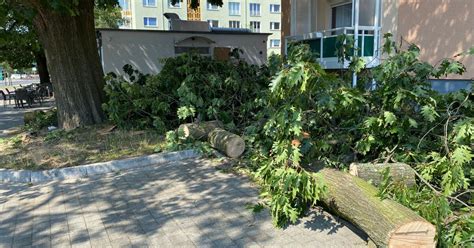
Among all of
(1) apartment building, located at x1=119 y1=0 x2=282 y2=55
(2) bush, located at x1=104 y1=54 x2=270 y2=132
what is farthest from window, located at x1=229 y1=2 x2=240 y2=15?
(2) bush, located at x1=104 y1=54 x2=270 y2=132

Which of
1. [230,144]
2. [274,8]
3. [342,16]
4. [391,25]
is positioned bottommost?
[230,144]

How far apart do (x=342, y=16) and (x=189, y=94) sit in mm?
8784

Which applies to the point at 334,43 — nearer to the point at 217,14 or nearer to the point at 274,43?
the point at 217,14

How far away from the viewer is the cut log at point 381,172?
4223mm

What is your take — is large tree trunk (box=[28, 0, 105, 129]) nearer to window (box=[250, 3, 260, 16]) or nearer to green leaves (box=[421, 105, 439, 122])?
green leaves (box=[421, 105, 439, 122])

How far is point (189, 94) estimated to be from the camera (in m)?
7.93

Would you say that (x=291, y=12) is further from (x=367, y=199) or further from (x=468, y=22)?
(x=367, y=199)

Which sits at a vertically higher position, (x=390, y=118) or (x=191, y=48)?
(x=191, y=48)

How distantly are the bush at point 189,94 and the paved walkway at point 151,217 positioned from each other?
92.0 inches

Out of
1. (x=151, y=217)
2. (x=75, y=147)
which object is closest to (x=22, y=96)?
(x=75, y=147)

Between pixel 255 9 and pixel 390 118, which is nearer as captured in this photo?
pixel 390 118

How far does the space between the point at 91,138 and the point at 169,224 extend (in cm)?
471

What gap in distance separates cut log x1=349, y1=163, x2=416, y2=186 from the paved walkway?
2.01 ft

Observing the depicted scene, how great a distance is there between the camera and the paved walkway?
3.84 m
